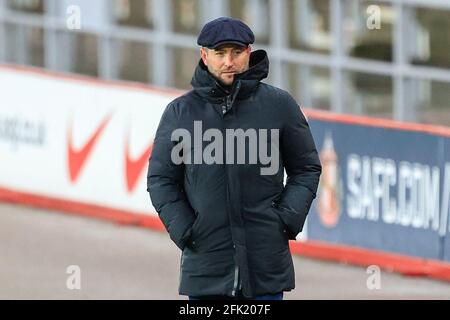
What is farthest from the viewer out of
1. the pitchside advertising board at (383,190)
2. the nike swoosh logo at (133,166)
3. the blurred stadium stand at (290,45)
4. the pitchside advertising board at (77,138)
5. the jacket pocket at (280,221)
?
the pitchside advertising board at (77,138)

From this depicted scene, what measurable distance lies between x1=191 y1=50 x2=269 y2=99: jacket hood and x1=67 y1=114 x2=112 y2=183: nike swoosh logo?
8.31 m

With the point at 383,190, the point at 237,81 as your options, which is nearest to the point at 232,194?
the point at 237,81

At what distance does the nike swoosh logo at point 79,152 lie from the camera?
50.4ft

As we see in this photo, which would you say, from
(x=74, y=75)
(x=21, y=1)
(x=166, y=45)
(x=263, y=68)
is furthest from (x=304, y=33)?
(x=263, y=68)

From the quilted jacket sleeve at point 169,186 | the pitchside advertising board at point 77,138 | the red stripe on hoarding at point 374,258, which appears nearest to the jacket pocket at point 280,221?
the quilted jacket sleeve at point 169,186

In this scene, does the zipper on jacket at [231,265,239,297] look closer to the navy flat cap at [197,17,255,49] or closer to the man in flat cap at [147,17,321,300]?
the man in flat cap at [147,17,321,300]

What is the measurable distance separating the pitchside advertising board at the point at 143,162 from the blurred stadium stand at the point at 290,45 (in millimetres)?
674

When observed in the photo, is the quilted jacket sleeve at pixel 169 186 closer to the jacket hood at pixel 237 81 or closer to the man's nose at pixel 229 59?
the jacket hood at pixel 237 81

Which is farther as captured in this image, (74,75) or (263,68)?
(74,75)

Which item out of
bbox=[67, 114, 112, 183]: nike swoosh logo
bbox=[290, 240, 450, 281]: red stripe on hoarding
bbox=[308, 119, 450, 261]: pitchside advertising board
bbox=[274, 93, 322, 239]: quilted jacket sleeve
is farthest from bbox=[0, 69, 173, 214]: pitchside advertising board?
bbox=[274, 93, 322, 239]: quilted jacket sleeve

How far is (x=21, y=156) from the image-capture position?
16266 millimetres

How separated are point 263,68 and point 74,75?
950cm

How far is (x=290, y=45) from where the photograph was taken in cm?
1464
